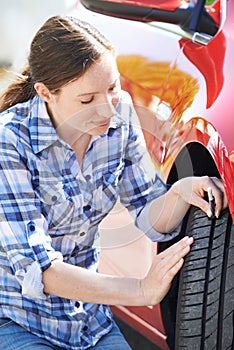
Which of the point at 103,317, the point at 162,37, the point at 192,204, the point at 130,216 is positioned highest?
the point at 162,37

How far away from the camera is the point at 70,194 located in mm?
2303

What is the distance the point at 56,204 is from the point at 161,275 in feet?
1.30

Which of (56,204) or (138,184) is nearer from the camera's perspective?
(56,204)

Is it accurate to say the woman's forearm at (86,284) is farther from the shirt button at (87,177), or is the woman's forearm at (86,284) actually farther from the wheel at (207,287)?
the shirt button at (87,177)

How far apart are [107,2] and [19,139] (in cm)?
86

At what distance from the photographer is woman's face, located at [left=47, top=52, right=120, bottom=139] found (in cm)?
220

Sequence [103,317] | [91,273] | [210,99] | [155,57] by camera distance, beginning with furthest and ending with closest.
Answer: [155,57] → [103,317] → [210,99] → [91,273]

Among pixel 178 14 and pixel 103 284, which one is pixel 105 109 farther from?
pixel 178 14

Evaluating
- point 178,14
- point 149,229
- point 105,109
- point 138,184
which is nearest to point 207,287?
point 149,229

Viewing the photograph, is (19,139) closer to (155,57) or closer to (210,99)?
(210,99)

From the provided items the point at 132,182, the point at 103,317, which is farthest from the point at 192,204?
the point at 103,317

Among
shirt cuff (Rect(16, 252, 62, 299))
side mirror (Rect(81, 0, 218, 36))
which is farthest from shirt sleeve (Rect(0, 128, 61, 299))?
side mirror (Rect(81, 0, 218, 36))

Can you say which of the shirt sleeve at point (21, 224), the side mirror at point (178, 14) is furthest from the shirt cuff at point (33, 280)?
the side mirror at point (178, 14)

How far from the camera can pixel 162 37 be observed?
9.25 ft
